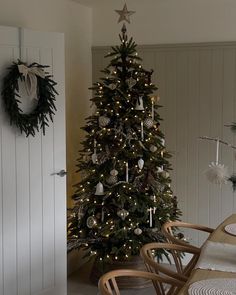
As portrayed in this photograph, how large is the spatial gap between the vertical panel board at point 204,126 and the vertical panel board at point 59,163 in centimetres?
161

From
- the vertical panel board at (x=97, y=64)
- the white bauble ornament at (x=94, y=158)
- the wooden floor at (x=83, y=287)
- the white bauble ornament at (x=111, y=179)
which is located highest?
the vertical panel board at (x=97, y=64)

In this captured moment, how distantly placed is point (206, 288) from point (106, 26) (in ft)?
12.7

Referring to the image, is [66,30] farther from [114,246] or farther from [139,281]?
[139,281]

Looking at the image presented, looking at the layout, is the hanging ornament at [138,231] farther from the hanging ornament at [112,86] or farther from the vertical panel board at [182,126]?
the hanging ornament at [112,86]

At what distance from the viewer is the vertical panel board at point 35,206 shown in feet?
13.7

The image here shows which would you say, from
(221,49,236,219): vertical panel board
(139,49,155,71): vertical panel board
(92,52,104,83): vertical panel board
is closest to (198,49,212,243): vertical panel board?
(221,49,236,219): vertical panel board

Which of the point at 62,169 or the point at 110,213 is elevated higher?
the point at 62,169

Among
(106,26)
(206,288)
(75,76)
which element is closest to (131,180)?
(75,76)

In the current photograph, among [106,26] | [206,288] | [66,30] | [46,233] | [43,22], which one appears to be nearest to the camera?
[206,288]

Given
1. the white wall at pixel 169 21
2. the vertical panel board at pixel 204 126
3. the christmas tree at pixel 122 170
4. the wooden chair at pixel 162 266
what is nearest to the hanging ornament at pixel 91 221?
the christmas tree at pixel 122 170

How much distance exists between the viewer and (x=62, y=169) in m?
4.48

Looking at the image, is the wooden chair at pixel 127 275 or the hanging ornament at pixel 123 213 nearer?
the wooden chair at pixel 127 275

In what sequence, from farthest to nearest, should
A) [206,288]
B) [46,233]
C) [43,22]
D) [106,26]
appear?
[106,26]
[43,22]
[46,233]
[206,288]

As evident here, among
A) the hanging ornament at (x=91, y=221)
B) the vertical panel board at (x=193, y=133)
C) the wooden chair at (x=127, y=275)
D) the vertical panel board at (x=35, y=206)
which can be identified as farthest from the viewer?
the vertical panel board at (x=193, y=133)
